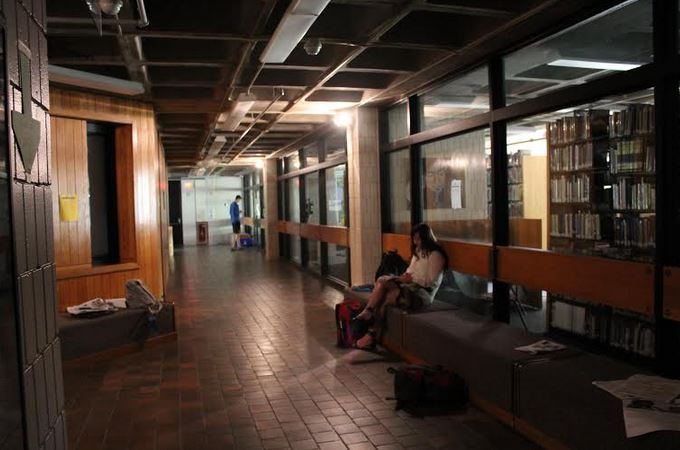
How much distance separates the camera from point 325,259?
35.4 feet

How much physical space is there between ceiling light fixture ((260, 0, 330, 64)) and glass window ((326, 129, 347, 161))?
4.57 m

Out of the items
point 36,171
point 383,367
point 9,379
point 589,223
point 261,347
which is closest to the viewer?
point 9,379

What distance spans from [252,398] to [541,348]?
207 cm

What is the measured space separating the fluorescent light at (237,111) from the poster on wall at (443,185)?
2.08 metres

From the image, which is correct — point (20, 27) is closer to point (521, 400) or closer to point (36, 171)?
point (36, 171)

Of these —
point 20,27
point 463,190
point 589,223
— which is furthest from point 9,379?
point 463,190

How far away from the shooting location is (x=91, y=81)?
531 cm

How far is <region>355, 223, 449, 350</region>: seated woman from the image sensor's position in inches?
214

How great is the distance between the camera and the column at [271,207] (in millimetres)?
14570

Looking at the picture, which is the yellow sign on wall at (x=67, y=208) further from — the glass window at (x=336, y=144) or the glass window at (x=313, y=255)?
the glass window at (x=313, y=255)

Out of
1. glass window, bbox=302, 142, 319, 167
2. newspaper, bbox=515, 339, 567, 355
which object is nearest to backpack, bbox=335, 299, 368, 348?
newspaper, bbox=515, 339, 567, 355

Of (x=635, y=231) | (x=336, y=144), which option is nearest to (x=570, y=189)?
(x=635, y=231)

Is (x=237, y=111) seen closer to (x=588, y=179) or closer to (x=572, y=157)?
(x=572, y=157)

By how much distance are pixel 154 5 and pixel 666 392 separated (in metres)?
3.98
